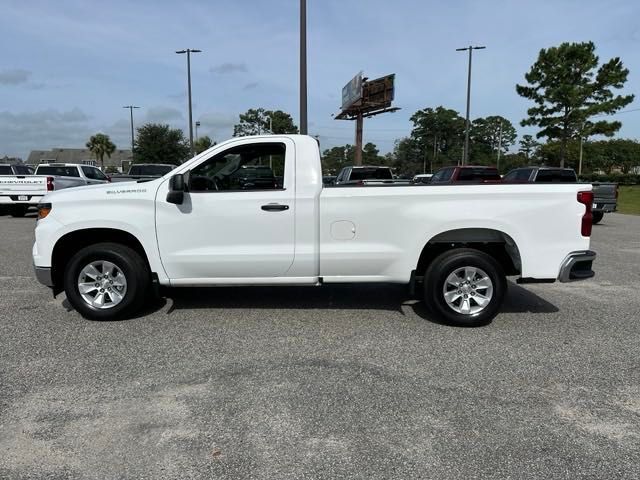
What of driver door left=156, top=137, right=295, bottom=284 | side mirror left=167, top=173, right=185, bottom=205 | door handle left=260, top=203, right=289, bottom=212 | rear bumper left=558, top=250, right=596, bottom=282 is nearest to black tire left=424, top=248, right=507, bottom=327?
rear bumper left=558, top=250, right=596, bottom=282

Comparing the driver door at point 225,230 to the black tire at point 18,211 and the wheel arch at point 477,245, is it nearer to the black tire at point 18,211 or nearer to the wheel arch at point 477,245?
the wheel arch at point 477,245

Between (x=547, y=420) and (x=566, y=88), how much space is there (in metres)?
29.3

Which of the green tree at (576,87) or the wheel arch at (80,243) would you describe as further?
the green tree at (576,87)

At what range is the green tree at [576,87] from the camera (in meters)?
28.5

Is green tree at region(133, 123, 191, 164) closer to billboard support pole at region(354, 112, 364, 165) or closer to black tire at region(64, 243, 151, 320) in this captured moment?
billboard support pole at region(354, 112, 364, 165)

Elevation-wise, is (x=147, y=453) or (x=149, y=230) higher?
(x=149, y=230)

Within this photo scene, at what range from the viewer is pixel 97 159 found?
320 ft

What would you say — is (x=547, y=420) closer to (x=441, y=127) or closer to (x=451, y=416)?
(x=451, y=416)

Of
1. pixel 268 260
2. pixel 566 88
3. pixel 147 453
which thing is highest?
pixel 566 88

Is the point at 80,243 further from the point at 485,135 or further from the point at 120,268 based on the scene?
the point at 485,135

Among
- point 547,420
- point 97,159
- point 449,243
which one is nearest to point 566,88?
point 449,243

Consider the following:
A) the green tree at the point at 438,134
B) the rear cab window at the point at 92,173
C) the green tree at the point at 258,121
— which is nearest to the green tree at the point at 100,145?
the green tree at the point at 258,121

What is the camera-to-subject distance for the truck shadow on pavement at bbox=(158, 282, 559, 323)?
19.7 ft

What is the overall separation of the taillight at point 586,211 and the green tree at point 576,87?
2675 cm
